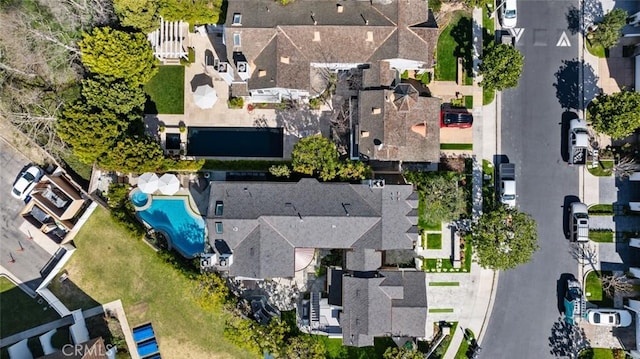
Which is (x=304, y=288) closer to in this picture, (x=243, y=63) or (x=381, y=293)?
(x=381, y=293)

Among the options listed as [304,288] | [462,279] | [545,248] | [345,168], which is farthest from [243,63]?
[545,248]

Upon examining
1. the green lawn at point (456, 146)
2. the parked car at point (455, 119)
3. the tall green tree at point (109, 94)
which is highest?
the tall green tree at point (109, 94)

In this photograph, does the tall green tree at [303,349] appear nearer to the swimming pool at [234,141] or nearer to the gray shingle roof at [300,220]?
the gray shingle roof at [300,220]

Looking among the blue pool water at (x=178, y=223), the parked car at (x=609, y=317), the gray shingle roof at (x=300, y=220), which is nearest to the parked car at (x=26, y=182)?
the blue pool water at (x=178, y=223)

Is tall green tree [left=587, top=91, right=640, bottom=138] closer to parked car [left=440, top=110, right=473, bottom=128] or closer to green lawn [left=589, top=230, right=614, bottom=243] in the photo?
green lawn [left=589, top=230, right=614, bottom=243]

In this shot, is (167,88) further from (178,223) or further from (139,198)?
(178,223)

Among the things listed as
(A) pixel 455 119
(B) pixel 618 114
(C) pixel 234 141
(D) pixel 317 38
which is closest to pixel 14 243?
(C) pixel 234 141

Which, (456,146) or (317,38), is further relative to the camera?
(456,146)
